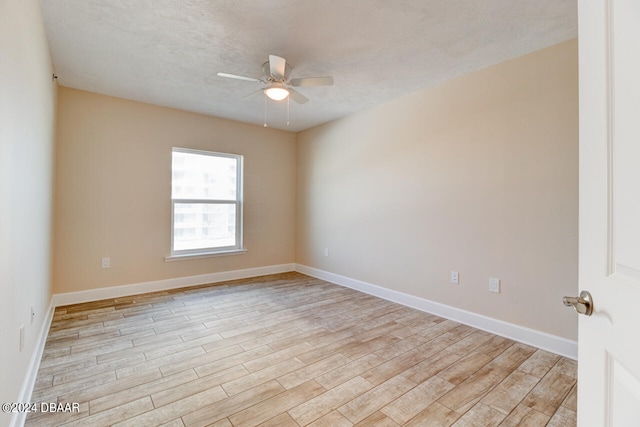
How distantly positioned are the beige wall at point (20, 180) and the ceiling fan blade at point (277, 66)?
1.43 m

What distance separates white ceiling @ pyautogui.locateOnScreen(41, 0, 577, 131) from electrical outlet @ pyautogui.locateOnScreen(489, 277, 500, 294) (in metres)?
1.99

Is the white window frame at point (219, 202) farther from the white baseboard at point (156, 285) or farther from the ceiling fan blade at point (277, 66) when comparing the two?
the ceiling fan blade at point (277, 66)

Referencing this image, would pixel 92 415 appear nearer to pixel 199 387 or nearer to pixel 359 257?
pixel 199 387

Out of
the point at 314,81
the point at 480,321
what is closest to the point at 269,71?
the point at 314,81

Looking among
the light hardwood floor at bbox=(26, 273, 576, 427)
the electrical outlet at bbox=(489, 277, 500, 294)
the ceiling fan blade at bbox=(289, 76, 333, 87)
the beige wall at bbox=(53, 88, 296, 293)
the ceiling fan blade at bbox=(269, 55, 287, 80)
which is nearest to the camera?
the light hardwood floor at bbox=(26, 273, 576, 427)

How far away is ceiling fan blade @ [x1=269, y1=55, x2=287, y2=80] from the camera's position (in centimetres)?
227

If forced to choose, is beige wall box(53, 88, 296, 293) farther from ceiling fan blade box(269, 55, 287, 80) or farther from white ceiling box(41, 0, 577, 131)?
ceiling fan blade box(269, 55, 287, 80)

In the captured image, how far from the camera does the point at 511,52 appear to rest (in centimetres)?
242

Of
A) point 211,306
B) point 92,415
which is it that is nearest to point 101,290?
point 211,306

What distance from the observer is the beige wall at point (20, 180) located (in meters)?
1.28

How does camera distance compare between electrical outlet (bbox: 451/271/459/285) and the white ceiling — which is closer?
the white ceiling

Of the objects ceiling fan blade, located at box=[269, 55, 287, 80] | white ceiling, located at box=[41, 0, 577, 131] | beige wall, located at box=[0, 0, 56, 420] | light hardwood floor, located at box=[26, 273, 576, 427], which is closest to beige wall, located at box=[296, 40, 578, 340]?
white ceiling, located at box=[41, 0, 577, 131]

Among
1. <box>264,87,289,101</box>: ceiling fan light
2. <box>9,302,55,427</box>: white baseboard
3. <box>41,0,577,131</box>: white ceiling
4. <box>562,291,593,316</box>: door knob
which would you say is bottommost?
<box>9,302,55,427</box>: white baseboard
